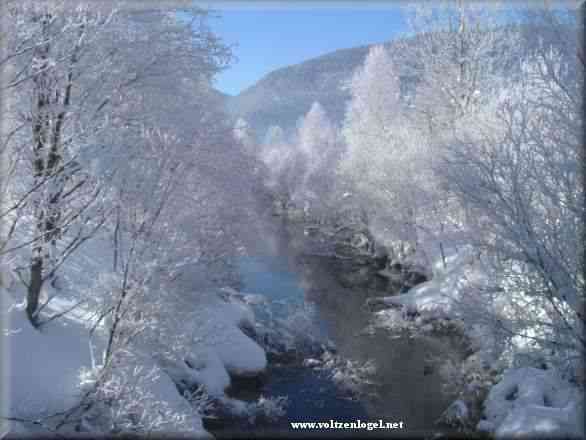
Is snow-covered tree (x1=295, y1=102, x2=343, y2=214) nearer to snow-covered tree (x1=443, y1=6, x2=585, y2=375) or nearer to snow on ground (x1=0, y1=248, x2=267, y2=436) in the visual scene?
snow on ground (x1=0, y1=248, x2=267, y2=436)

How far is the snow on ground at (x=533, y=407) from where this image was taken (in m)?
4.19

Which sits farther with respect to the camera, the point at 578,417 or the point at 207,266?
the point at 207,266

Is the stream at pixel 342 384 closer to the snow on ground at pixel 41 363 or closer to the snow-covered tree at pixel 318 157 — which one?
the snow on ground at pixel 41 363

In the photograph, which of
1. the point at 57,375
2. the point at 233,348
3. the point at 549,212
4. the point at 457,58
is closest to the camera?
the point at 549,212

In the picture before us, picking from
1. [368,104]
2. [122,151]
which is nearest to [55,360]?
[122,151]

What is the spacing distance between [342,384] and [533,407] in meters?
4.00

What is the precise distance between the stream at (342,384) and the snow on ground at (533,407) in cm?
96

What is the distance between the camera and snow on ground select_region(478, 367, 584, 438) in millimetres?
4191

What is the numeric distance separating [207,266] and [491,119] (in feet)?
26.7

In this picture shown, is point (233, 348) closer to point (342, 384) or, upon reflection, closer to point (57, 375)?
point (342, 384)

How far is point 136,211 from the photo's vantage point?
19.3 feet

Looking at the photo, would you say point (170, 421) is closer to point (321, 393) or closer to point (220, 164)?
point (321, 393)

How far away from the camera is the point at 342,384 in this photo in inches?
352

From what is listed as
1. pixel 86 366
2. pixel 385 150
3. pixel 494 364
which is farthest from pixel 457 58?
pixel 86 366
